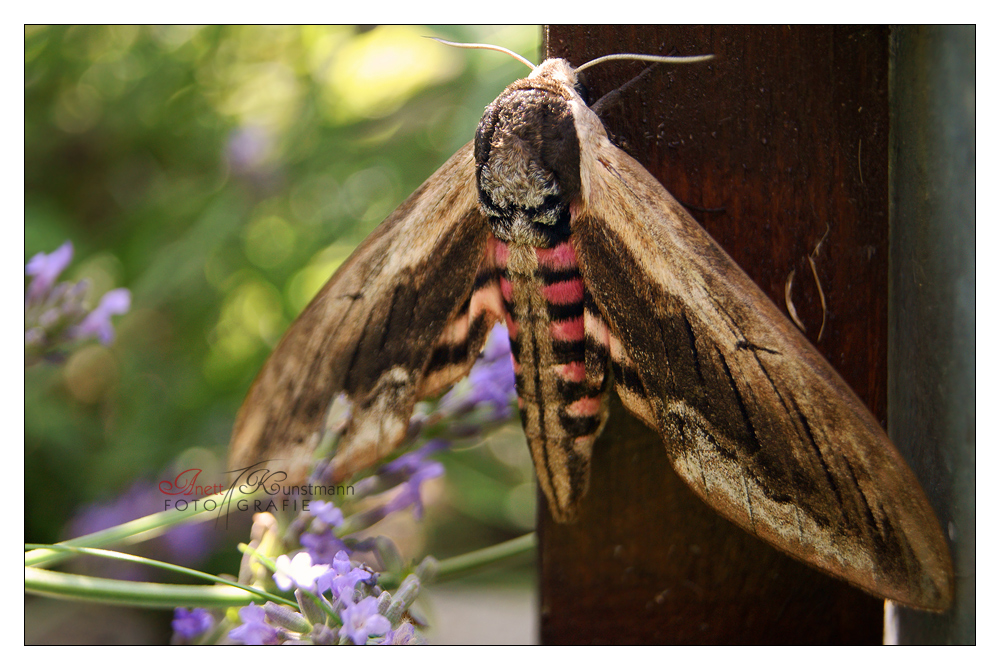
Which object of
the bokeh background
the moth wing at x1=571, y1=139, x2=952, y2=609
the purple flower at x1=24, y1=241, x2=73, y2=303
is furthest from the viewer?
the bokeh background

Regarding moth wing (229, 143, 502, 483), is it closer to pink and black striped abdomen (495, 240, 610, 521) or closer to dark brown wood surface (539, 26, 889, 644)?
pink and black striped abdomen (495, 240, 610, 521)

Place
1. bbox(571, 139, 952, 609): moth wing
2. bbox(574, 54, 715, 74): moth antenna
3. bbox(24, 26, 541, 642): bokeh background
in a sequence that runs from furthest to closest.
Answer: bbox(24, 26, 541, 642): bokeh background → bbox(574, 54, 715, 74): moth antenna → bbox(571, 139, 952, 609): moth wing

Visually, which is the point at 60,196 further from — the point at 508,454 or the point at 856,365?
the point at 856,365

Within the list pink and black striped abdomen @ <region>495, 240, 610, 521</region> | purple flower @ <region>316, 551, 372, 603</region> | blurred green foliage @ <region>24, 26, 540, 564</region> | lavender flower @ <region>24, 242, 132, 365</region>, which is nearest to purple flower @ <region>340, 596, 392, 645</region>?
purple flower @ <region>316, 551, 372, 603</region>

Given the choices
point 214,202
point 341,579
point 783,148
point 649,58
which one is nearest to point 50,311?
point 214,202

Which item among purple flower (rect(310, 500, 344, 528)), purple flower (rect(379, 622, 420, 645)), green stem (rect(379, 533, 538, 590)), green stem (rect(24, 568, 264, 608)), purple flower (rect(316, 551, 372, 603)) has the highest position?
purple flower (rect(310, 500, 344, 528))
